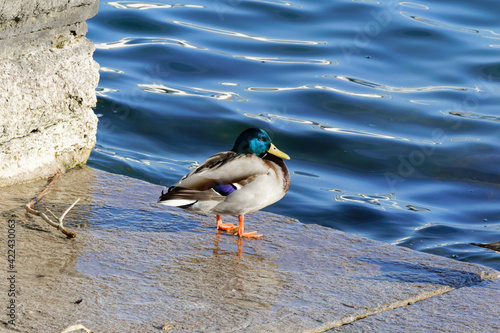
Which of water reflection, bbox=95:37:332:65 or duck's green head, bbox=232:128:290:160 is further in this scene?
water reflection, bbox=95:37:332:65

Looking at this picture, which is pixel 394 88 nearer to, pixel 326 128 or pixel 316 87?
pixel 316 87

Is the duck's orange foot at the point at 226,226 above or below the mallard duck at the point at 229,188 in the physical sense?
below

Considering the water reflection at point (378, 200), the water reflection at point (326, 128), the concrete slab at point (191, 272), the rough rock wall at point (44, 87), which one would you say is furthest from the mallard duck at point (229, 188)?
the water reflection at point (326, 128)

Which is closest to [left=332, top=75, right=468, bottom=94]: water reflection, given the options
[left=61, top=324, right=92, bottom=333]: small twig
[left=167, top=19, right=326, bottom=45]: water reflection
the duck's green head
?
[left=167, top=19, right=326, bottom=45]: water reflection

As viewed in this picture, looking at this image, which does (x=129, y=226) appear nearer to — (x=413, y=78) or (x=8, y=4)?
(x=8, y=4)

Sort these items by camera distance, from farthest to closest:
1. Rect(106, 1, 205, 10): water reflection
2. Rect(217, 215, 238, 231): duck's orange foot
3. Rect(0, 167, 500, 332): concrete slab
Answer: Rect(106, 1, 205, 10): water reflection, Rect(217, 215, 238, 231): duck's orange foot, Rect(0, 167, 500, 332): concrete slab

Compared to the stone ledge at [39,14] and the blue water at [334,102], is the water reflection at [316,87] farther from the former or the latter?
the stone ledge at [39,14]

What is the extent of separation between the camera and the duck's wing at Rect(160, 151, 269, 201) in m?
4.25

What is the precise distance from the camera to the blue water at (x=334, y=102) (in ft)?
22.3

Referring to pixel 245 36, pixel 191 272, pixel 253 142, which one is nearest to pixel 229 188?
pixel 253 142

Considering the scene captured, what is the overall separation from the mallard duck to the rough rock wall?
3.43 feet

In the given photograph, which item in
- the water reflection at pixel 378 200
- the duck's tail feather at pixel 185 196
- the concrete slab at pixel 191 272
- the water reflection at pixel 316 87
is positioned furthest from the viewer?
the water reflection at pixel 316 87

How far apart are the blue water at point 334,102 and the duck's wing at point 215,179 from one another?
2149 millimetres

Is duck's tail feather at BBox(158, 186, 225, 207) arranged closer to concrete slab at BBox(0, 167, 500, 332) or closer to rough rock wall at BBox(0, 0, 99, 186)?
concrete slab at BBox(0, 167, 500, 332)
